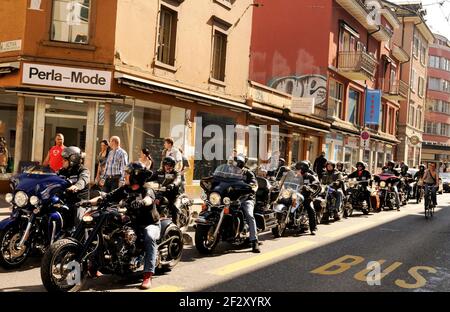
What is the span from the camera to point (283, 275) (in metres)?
6.96

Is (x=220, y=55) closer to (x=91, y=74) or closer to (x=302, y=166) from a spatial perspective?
(x=91, y=74)

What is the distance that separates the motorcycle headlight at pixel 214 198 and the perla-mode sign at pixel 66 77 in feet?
23.5

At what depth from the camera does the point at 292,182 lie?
425 inches

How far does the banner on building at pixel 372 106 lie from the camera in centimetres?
3338

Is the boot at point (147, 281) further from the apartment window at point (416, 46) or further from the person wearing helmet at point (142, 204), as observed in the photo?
the apartment window at point (416, 46)

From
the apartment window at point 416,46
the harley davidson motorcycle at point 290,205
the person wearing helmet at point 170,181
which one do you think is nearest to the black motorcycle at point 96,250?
the person wearing helmet at point 170,181

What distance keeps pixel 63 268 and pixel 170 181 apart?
12.4 feet

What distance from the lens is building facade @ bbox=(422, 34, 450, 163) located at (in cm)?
6481

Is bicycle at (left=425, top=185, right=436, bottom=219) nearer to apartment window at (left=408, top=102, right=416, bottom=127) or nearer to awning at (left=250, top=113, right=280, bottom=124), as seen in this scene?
awning at (left=250, top=113, right=280, bottom=124)

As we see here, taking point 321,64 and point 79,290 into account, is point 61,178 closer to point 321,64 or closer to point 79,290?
point 79,290

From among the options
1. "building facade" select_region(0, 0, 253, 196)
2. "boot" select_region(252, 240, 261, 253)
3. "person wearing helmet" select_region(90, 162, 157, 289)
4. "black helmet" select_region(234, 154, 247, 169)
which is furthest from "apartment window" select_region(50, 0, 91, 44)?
"person wearing helmet" select_region(90, 162, 157, 289)
